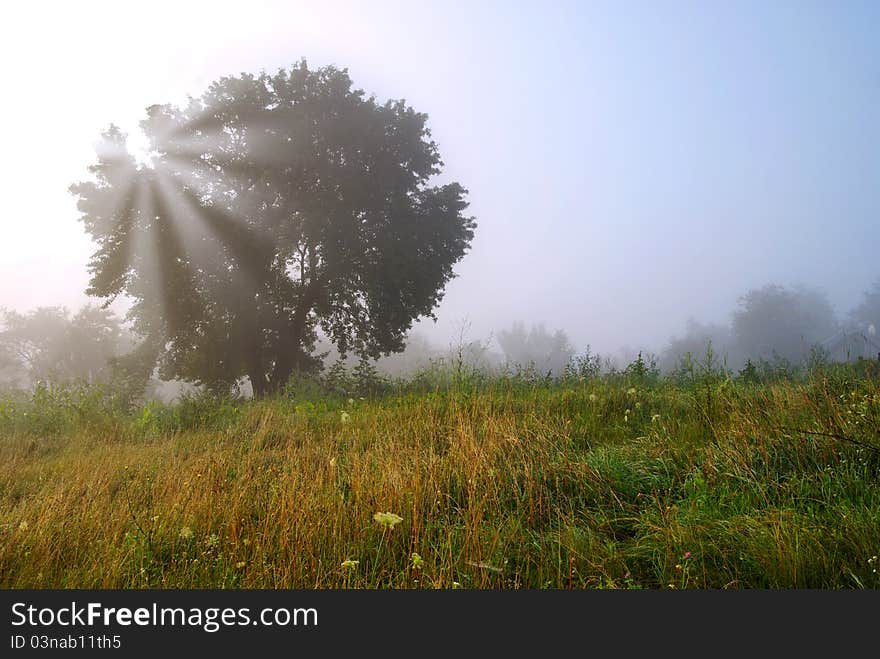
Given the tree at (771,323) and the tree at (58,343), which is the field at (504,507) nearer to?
the tree at (58,343)

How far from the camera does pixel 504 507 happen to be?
10.4 ft

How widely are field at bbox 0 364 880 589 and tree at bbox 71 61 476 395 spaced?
476 inches

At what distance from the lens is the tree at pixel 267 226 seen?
16188 millimetres

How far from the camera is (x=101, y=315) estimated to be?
156ft

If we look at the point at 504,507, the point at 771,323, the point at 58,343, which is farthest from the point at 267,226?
the point at 771,323

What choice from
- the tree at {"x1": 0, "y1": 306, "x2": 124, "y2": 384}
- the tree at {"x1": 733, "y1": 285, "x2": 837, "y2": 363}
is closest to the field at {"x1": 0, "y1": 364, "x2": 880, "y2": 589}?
the tree at {"x1": 0, "y1": 306, "x2": 124, "y2": 384}

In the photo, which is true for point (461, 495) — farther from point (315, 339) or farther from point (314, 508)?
point (315, 339)

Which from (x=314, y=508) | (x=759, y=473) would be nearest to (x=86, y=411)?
(x=314, y=508)

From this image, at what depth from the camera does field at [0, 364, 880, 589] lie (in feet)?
7.75

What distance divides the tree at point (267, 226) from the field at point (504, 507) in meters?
12.1

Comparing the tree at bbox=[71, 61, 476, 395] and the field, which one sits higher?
the tree at bbox=[71, 61, 476, 395]

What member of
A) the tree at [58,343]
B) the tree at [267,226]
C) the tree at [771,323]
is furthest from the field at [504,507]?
the tree at [771,323]

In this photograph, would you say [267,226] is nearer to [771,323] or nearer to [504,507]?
[504,507]

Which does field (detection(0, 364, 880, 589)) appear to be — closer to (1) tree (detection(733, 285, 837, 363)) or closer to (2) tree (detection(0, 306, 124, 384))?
(2) tree (detection(0, 306, 124, 384))
